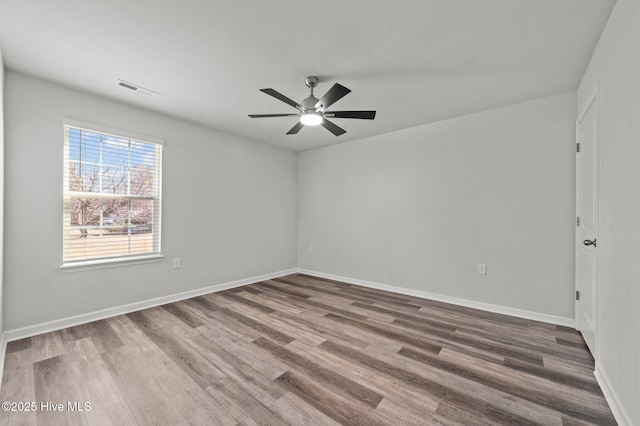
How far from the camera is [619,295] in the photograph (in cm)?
155

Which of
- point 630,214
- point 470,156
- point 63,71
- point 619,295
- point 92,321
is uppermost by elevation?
point 63,71

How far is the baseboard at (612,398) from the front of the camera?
1.46m

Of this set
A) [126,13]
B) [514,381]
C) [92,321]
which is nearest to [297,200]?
[92,321]

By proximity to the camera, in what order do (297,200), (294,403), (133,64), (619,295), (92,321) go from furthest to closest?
(297,200), (92,321), (133,64), (294,403), (619,295)

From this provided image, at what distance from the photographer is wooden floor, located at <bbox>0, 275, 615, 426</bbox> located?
5.27 feet

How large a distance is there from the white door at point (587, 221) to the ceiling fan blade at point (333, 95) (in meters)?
1.94

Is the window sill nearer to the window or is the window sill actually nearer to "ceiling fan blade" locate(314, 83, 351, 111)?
the window

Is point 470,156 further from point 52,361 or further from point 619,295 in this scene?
point 52,361

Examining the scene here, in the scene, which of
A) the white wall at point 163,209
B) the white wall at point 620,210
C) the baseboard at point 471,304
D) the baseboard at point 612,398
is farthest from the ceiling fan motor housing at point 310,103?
the baseboard at point 471,304

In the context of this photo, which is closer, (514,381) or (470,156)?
(514,381)

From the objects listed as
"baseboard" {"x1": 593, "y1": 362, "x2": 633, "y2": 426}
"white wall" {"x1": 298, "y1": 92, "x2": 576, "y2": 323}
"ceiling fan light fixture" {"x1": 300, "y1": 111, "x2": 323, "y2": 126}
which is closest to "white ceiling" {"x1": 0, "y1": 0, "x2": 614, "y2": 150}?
"ceiling fan light fixture" {"x1": 300, "y1": 111, "x2": 323, "y2": 126}

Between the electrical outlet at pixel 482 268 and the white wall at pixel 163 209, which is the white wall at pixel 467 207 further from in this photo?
the white wall at pixel 163 209

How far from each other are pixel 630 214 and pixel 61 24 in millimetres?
3866

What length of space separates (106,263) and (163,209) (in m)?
0.91
